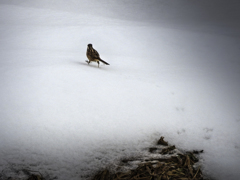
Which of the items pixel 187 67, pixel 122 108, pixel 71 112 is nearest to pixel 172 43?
pixel 187 67

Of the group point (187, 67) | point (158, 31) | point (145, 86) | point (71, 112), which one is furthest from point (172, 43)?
point (71, 112)

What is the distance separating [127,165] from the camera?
1.15 m

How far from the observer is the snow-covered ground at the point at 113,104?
118cm

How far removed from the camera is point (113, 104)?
4.85ft

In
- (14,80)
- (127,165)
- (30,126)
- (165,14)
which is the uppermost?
(165,14)

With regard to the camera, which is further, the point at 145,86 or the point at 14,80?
the point at 145,86

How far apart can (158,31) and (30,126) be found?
3146mm

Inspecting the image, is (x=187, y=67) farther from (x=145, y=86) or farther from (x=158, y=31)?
(x=158, y=31)

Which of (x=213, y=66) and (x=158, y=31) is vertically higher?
(x=158, y=31)

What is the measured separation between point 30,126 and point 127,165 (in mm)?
676

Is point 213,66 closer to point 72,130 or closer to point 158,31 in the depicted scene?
point 158,31

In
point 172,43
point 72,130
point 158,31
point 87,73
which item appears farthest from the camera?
point 158,31

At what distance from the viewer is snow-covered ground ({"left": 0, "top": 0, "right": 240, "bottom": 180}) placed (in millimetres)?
1178

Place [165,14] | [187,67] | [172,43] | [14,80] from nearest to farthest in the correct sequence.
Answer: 1. [14,80]
2. [187,67]
3. [172,43]
4. [165,14]
